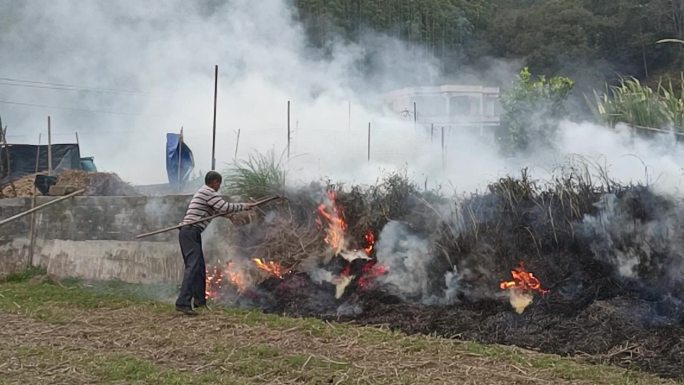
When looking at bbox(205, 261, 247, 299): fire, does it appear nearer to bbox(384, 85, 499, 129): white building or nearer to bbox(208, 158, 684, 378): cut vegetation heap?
bbox(208, 158, 684, 378): cut vegetation heap

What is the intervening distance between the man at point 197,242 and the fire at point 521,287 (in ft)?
10.6

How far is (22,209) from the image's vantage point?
1176cm

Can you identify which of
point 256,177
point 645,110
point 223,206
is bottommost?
point 223,206

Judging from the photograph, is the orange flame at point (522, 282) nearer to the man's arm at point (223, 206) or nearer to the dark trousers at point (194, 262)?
the man's arm at point (223, 206)

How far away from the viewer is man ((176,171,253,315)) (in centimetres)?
815

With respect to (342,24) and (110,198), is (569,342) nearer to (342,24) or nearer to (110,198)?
(110,198)

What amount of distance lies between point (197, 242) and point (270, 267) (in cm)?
116

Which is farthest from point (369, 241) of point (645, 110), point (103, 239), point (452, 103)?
point (452, 103)

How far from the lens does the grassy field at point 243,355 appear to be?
5.41 meters

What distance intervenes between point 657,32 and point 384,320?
114ft

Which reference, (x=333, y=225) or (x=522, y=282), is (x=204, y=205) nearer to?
(x=333, y=225)

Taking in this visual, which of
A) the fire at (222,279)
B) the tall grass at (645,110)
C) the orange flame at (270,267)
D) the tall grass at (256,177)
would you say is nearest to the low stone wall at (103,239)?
the fire at (222,279)

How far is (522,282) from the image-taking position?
24.4 ft

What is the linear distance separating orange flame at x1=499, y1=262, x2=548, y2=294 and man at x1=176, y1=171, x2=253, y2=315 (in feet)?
10.6
